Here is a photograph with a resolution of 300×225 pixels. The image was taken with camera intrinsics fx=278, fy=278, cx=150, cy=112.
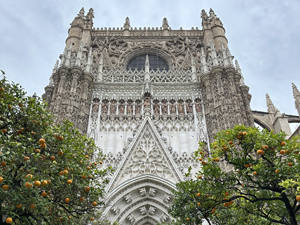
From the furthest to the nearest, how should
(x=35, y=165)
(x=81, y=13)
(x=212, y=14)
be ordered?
1. (x=81, y=13)
2. (x=212, y=14)
3. (x=35, y=165)

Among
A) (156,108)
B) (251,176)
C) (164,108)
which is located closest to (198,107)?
(164,108)

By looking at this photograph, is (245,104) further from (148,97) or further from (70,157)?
(70,157)

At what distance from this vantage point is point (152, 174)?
14.0m

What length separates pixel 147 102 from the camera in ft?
55.6

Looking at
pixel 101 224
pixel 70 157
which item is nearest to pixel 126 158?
pixel 101 224

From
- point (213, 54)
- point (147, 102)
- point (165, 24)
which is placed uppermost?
point (165, 24)

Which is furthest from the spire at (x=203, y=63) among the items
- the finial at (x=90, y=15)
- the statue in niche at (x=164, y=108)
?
the finial at (x=90, y=15)

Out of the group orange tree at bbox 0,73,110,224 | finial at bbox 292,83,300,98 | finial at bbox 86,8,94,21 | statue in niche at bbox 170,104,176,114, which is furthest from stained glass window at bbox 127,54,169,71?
orange tree at bbox 0,73,110,224

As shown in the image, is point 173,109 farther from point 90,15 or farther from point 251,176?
point 90,15

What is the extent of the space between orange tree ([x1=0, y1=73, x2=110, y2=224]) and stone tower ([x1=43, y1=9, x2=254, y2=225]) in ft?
21.1

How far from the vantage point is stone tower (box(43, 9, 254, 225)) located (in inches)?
549

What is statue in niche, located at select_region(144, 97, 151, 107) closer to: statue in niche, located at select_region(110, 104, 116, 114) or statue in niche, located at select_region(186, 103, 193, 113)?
statue in niche, located at select_region(110, 104, 116, 114)

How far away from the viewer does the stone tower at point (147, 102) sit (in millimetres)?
13945

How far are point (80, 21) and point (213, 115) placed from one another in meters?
13.1
